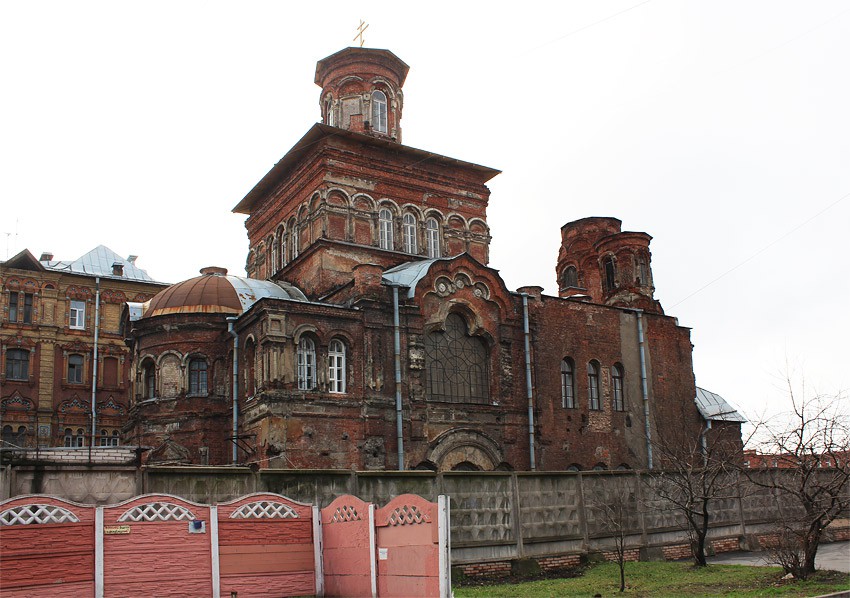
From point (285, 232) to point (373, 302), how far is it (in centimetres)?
747

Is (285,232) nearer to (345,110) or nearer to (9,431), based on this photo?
(345,110)

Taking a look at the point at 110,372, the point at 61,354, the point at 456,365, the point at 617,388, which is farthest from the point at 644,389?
the point at 61,354

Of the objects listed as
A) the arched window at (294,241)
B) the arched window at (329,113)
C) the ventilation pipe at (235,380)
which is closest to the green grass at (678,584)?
the ventilation pipe at (235,380)

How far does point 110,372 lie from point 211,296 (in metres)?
16.7

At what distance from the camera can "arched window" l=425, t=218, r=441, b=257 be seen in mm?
30297

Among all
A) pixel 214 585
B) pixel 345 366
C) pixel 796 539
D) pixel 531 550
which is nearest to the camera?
pixel 214 585

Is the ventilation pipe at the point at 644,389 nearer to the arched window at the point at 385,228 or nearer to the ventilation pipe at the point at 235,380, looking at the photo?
the arched window at the point at 385,228

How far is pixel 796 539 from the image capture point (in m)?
14.7

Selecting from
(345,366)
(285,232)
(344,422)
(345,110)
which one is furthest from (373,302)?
(345,110)

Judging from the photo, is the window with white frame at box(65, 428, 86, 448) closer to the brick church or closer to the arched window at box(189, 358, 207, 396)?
the brick church

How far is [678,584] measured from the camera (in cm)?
1436

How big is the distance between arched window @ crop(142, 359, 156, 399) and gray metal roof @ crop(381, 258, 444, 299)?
760 cm

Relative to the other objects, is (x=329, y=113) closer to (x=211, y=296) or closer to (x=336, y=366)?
(x=211, y=296)

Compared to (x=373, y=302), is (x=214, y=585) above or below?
below
